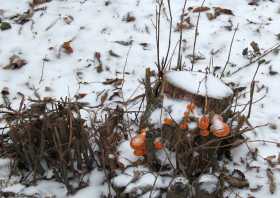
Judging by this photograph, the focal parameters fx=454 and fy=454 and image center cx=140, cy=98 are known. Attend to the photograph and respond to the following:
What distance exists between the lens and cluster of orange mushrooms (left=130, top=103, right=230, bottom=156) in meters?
2.26

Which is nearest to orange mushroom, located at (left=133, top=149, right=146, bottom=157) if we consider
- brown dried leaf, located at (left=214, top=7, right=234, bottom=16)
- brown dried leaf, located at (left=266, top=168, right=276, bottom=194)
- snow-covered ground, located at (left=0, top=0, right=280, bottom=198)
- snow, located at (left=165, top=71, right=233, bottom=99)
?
snow, located at (left=165, top=71, right=233, bottom=99)

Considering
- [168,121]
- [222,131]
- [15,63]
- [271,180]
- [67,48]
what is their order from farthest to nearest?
[67,48] → [15,63] → [271,180] → [168,121] → [222,131]

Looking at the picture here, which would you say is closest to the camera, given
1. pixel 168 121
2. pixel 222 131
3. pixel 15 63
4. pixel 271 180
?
pixel 222 131

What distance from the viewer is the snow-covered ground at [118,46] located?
10.5ft

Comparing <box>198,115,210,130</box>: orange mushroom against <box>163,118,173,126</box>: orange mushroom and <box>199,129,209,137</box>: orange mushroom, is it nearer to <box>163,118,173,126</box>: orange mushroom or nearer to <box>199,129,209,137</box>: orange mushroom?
<box>199,129,209,137</box>: orange mushroom

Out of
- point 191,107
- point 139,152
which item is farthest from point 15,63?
point 191,107

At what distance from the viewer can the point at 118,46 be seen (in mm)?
3645

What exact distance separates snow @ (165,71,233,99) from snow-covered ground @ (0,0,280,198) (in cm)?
44

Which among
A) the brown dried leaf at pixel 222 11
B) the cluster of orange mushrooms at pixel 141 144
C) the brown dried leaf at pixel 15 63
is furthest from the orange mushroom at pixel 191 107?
the brown dried leaf at pixel 222 11

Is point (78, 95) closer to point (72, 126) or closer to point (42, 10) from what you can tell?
point (72, 126)

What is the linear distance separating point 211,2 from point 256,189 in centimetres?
211

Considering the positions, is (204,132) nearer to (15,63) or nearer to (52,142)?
(52,142)

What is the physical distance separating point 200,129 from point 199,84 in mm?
247

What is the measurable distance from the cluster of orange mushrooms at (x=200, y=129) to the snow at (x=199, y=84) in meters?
0.14
